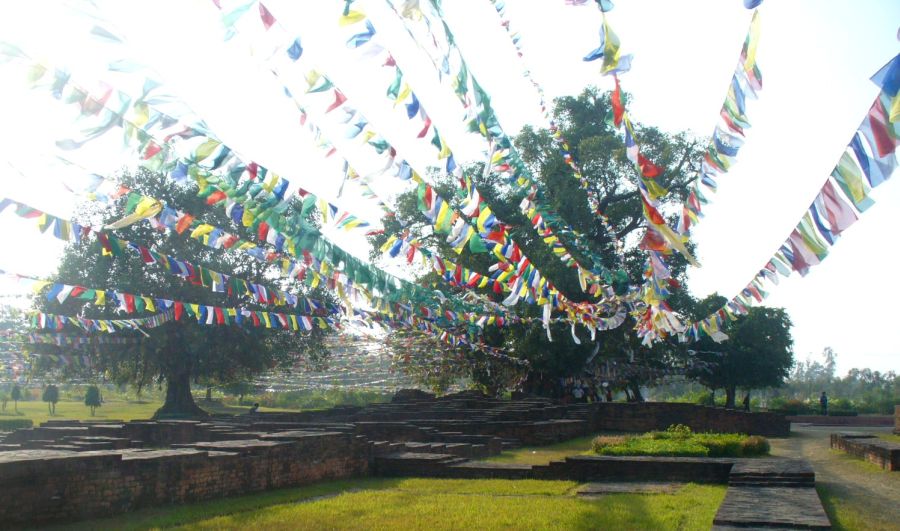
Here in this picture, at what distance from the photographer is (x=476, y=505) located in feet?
26.5

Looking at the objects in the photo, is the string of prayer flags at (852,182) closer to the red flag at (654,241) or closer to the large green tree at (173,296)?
the red flag at (654,241)

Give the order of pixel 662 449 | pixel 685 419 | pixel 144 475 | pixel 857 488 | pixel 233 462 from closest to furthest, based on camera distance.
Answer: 1. pixel 144 475
2. pixel 233 462
3. pixel 857 488
4. pixel 662 449
5. pixel 685 419

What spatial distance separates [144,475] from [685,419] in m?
16.8

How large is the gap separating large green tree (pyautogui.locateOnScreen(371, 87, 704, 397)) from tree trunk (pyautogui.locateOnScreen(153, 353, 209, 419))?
9301 millimetres

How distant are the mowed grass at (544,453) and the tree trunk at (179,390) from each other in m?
17.9

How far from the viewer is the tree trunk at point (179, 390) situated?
30266 millimetres

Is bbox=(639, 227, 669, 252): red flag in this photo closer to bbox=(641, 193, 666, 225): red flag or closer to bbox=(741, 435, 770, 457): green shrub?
bbox=(641, 193, 666, 225): red flag

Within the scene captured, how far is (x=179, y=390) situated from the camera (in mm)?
31250

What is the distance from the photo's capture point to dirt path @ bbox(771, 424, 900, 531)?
7.29m

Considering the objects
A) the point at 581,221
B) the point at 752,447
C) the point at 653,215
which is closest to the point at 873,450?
the point at 752,447

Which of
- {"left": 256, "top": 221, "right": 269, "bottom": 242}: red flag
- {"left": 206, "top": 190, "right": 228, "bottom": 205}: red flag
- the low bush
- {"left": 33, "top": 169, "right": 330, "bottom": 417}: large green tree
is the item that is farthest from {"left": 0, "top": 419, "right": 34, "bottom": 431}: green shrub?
{"left": 206, "top": 190, "right": 228, "bottom": 205}: red flag

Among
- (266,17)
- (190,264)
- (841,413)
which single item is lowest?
(841,413)

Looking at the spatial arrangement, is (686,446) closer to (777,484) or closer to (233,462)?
(777,484)

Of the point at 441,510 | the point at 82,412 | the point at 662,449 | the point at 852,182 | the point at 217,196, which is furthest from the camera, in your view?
the point at 82,412
